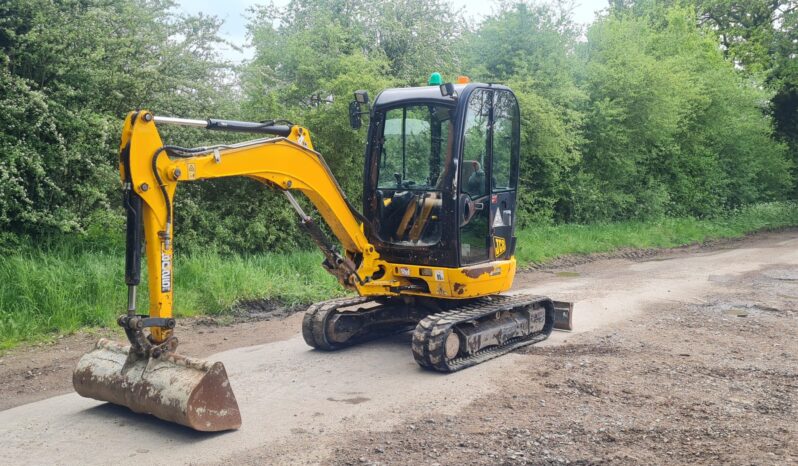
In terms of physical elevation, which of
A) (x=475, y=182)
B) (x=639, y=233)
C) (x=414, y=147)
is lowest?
(x=639, y=233)

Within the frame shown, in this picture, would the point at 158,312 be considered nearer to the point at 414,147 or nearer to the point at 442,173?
the point at 442,173

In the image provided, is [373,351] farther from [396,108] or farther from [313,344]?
[396,108]

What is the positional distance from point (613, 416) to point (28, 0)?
868 centimetres

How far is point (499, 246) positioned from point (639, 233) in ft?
41.3

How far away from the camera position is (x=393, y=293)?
7656 millimetres

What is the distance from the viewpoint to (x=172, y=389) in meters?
5.22

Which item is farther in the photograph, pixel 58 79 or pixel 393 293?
pixel 58 79

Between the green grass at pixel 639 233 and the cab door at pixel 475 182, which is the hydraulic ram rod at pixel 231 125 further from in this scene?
the green grass at pixel 639 233

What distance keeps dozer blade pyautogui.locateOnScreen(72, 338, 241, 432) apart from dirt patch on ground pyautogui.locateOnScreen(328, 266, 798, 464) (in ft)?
2.98

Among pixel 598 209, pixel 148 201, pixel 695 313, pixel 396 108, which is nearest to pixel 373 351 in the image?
pixel 396 108

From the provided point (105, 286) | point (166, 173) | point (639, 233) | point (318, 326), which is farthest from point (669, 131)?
point (166, 173)

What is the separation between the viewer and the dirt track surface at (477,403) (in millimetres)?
4984

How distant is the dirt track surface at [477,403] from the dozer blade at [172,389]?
15cm

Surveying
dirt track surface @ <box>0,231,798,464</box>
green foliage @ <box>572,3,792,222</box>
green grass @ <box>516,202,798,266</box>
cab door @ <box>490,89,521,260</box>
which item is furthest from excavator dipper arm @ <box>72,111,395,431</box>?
green foliage @ <box>572,3,792,222</box>
